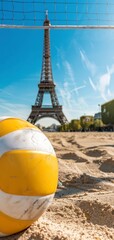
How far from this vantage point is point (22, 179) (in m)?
2.34

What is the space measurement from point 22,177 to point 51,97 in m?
45.3

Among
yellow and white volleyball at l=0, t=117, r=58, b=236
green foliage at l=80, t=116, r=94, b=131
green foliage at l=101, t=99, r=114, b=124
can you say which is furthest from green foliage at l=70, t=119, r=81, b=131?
yellow and white volleyball at l=0, t=117, r=58, b=236

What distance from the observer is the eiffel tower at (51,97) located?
4619cm

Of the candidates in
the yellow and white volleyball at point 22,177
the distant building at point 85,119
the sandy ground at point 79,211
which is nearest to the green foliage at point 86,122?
the distant building at point 85,119

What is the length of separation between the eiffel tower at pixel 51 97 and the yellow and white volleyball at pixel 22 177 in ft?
139

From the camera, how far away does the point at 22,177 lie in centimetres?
234

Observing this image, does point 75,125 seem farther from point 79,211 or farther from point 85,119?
point 79,211

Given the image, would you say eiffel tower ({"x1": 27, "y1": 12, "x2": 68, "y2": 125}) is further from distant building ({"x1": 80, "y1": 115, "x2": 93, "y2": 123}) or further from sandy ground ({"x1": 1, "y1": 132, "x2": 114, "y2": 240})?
sandy ground ({"x1": 1, "y1": 132, "x2": 114, "y2": 240})

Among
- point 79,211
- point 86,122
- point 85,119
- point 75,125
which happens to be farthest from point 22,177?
point 85,119

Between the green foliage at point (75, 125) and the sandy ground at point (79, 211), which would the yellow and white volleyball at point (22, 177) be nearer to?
the sandy ground at point (79, 211)

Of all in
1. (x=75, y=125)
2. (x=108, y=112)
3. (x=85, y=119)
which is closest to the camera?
(x=108, y=112)

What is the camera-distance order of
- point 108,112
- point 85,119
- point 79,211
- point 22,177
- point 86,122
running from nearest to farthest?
point 22,177 < point 79,211 < point 108,112 < point 86,122 < point 85,119

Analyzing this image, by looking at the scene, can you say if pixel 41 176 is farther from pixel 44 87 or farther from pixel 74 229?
pixel 44 87

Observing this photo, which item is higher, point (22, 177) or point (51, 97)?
point (51, 97)
